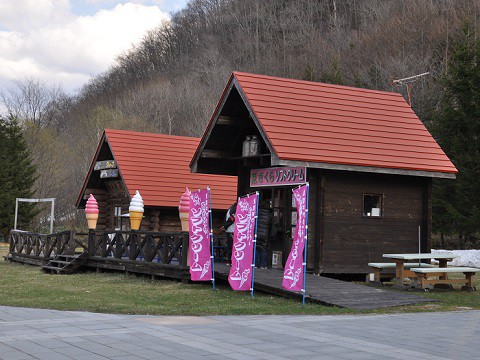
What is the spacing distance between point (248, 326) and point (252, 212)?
14.2 feet

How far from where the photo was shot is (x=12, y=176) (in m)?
45.2

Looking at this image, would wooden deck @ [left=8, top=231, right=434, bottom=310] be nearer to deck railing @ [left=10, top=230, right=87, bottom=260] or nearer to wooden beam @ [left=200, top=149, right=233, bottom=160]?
deck railing @ [left=10, top=230, right=87, bottom=260]

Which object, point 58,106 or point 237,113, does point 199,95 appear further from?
point 237,113

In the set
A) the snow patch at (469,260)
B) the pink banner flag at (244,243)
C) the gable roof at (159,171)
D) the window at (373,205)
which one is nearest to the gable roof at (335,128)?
the window at (373,205)

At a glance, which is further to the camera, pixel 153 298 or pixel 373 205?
pixel 373 205

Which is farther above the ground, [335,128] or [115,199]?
[335,128]

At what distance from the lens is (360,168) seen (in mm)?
18359

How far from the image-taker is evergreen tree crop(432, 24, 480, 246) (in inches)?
1255

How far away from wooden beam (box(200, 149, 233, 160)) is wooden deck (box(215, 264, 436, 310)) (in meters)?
4.85

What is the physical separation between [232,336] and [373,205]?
10160 millimetres

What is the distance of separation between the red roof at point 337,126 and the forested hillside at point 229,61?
1989 centimetres

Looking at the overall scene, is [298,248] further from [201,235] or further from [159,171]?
[159,171]

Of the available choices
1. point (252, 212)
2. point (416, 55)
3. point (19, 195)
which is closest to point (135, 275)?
point (252, 212)

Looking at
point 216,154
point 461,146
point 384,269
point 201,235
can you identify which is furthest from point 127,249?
point 461,146
